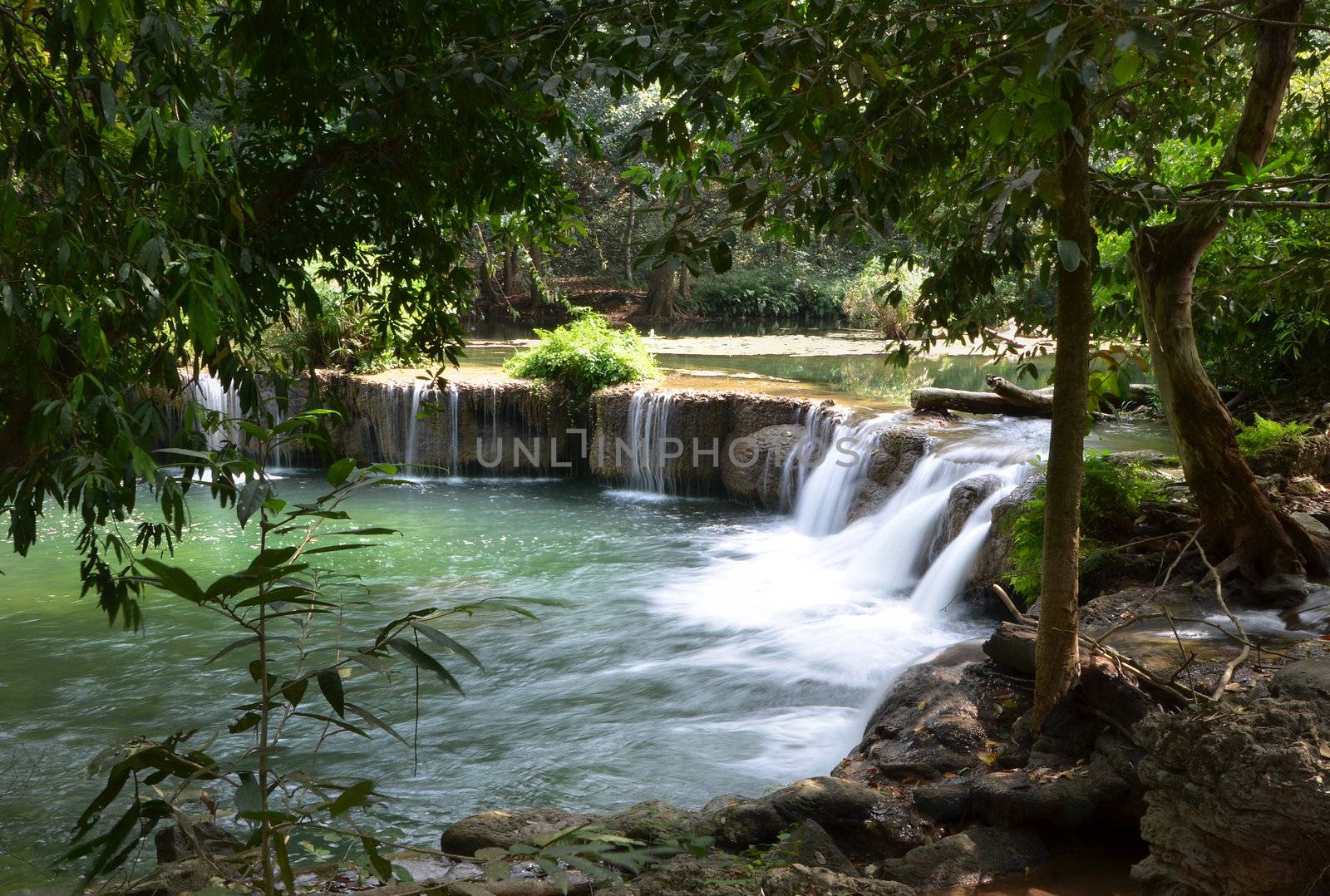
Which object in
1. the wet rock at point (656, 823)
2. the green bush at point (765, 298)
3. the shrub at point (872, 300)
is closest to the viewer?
the wet rock at point (656, 823)

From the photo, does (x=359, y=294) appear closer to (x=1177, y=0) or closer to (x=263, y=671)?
(x=263, y=671)

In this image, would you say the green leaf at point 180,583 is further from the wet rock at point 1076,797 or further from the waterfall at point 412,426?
the waterfall at point 412,426

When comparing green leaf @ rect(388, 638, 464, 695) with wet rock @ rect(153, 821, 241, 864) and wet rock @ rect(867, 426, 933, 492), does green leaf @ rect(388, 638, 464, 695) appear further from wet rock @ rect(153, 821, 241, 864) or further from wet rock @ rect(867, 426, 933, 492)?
wet rock @ rect(867, 426, 933, 492)

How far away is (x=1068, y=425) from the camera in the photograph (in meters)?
4.20

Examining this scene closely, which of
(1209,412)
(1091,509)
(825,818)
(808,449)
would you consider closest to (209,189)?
(825,818)

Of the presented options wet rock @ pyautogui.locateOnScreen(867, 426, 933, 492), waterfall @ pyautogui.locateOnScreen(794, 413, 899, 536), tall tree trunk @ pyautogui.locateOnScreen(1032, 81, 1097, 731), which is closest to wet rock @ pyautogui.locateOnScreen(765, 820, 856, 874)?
tall tree trunk @ pyautogui.locateOnScreen(1032, 81, 1097, 731)

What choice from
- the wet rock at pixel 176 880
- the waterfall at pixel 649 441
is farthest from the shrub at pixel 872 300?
the wet rock at pixel 176 880

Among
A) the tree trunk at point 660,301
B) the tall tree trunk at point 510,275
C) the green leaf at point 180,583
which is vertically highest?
the tall tree trunk at point 510,275

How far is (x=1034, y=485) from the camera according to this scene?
8.15 metres

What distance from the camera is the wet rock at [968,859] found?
3891 mm

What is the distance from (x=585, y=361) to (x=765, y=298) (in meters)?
18.3

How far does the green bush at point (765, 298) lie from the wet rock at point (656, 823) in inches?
1097

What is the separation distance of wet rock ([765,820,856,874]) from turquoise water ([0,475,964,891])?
1673mm

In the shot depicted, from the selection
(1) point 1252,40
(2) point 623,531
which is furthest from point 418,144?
(2) point 623,531
